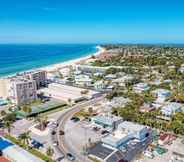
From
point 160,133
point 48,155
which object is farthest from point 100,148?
point 160,133

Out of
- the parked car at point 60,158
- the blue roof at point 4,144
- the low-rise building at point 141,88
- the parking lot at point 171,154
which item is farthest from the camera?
the low-rise building at point 141,88

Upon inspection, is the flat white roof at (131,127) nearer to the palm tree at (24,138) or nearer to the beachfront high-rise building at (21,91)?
the palm tree at (24,138)

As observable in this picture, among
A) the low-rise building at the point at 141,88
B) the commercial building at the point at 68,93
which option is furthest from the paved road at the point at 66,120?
the low-rise building at the point at 141,88

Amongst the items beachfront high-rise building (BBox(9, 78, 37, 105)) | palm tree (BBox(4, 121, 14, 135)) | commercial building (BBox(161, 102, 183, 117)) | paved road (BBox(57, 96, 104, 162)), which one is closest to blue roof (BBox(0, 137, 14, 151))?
palm tree (BBox(4, 121, 14, 135))

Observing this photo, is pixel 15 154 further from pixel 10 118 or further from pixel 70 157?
pixel 10 118

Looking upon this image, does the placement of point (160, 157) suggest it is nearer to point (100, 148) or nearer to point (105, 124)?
point (100, 148)

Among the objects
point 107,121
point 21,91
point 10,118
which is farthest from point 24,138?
point 21,91
